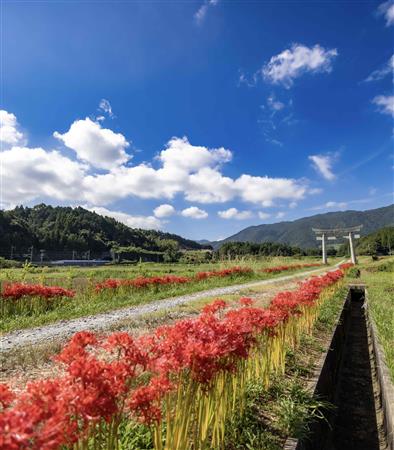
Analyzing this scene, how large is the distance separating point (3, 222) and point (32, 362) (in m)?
63.0

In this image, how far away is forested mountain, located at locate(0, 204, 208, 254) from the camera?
58.3 meters

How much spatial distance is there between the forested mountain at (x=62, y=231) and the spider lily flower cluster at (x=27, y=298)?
52.3m

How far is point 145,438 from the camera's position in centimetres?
216

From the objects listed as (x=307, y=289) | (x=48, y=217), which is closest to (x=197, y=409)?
(x=307, y=289)

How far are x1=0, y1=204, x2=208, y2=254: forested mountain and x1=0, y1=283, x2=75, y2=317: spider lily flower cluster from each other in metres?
52.3

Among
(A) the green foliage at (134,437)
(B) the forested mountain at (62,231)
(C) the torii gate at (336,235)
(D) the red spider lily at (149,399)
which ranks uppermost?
(B) the forested mountain at (62,231)

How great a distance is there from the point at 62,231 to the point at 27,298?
69884 mm

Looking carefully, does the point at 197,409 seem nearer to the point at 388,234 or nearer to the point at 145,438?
the point at 145,438

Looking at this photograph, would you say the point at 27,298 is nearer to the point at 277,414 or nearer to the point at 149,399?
the point at 277,414

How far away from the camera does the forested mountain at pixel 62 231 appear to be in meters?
58.3

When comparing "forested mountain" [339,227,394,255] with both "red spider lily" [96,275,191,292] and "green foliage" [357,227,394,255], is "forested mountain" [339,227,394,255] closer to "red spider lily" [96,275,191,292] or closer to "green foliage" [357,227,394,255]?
"green foliage" [357,227,394,255]

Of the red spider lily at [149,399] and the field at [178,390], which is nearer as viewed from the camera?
the field at [178,390]

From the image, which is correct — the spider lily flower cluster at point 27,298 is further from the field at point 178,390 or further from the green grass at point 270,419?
the green grass at point 270,419

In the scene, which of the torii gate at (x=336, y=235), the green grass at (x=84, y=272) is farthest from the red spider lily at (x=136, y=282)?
the torii gate at (x=336, y=235)
